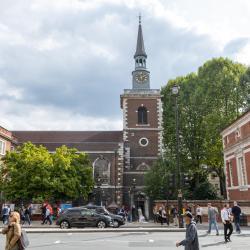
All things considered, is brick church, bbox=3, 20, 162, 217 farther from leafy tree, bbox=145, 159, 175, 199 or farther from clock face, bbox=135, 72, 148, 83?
leafy tree, bbox=145, 159, 175, 199

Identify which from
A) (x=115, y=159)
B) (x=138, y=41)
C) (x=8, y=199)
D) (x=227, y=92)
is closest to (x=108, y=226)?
(x=8, y=199)

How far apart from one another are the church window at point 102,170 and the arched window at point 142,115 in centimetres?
808

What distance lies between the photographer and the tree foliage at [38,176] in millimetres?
33750

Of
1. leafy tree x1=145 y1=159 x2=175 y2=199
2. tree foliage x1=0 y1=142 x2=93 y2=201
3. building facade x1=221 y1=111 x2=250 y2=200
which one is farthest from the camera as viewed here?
leafy tree x1=145 y1=159 x2=175 y2=199

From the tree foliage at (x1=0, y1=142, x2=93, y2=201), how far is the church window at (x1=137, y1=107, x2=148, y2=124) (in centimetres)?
1596

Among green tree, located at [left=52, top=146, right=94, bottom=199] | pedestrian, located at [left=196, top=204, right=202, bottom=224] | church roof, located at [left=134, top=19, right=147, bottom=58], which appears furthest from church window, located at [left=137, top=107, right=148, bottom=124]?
pedestrian, located at [left=196, top=204, right=202, bottom=224]

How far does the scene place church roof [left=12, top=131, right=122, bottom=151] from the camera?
5012 cm

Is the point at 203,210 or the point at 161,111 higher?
the point at 161,111

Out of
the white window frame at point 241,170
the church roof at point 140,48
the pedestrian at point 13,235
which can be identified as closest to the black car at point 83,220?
the white window frame at point 241,170

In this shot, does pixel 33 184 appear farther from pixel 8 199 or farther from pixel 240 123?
pixel 240 123

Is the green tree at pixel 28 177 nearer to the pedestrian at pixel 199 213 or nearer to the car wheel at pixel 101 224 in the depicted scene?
the car wheel at pixel 101 224

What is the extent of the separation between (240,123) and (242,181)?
5167 mm

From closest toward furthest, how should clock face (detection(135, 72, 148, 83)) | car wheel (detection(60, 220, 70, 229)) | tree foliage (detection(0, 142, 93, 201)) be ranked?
1. car wheel (detection(60, 220, 70, 229))
2. tree foliage (detection(0, 142, 93, 201))
3. clock face (detection(135, 72, 148, 83))

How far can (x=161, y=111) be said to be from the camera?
49.0 meters
